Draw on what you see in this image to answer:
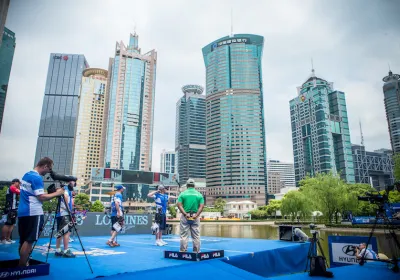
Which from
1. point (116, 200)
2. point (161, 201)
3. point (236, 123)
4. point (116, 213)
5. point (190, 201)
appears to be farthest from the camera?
point (236, 123)

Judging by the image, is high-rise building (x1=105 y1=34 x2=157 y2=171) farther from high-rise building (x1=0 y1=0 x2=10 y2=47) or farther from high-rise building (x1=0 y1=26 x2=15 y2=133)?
high-rise building (x1=0 y1=0 x2=10 y2=47)

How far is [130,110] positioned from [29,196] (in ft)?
410

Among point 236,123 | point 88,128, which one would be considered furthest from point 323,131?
point 88,128

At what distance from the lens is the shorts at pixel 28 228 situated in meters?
3.80

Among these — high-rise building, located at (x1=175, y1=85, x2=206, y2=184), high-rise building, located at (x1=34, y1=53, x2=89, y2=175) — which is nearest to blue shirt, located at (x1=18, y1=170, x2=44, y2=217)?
high-rise building, located at (x1=34, y1=53, x2=89, y2=175)

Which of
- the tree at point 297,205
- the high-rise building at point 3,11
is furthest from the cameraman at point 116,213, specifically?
the tree at point 297,205

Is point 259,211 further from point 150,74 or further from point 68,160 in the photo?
point 68,160

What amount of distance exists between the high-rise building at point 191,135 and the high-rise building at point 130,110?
56262 mm

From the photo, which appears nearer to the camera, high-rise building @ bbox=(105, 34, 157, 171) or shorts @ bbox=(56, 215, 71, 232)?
shorts @ bbox=(56, 215, 71, 232)

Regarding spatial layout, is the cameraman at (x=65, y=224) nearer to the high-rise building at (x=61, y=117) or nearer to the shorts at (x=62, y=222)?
the shorts at (x=62, y=222)

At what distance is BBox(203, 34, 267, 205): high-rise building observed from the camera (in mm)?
131625

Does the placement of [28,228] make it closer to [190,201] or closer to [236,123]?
[190,201]

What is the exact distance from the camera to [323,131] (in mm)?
125625

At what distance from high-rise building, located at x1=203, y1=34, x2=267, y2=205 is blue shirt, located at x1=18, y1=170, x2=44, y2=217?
129775 millimetres
